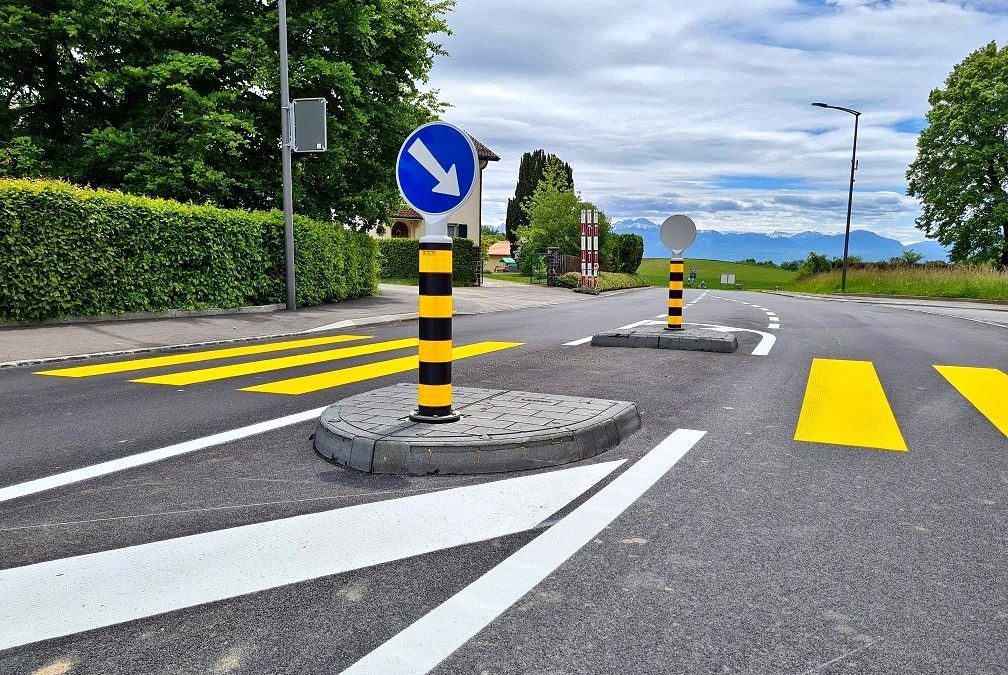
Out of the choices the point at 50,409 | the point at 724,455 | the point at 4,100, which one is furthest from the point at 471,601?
the point at 4,100

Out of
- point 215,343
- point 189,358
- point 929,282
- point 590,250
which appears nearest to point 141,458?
point 189,358

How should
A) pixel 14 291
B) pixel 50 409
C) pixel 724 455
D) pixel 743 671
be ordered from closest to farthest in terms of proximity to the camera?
pixel 743 671
pixel 724 455
pixel 50 409
pixel 14 291

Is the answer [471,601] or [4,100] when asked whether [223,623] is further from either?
[4,100]

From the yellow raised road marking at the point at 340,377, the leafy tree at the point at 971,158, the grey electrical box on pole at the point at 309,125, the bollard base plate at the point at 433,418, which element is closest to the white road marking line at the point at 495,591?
the bollard base plate at the point at 433,418

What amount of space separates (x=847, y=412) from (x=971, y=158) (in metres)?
44.6

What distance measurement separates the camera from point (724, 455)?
4375 millimetres

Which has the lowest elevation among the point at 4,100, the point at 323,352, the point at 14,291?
the point at 323,352

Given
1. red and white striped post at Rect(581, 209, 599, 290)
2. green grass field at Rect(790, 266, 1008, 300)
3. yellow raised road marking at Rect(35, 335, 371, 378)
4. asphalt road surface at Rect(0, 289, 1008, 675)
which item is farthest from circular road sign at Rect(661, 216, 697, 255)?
green grass field at Rect(790, 266, 1008, 300)

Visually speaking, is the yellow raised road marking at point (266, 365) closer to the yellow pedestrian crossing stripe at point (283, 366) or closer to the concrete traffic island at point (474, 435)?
the yellow pedestrian crossing stripe at point (283, 366)

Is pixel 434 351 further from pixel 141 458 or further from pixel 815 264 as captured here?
pixel 815 264

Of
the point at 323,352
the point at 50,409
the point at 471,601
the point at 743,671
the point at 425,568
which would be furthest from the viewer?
the point at 323,352

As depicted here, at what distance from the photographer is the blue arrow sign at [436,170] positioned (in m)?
4.63

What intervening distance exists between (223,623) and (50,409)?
172 inches

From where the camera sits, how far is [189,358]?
29.3ft
